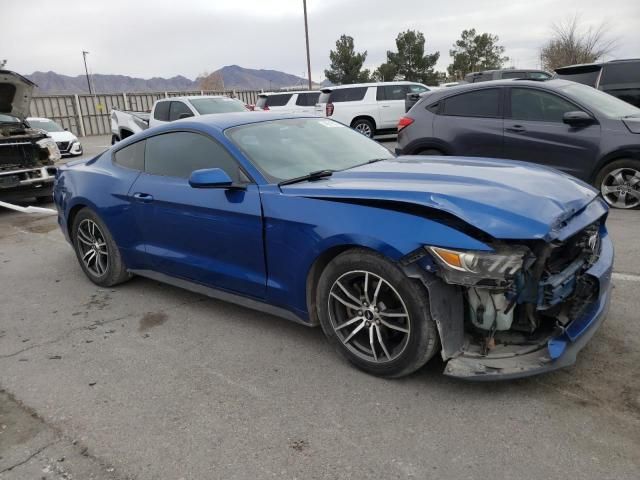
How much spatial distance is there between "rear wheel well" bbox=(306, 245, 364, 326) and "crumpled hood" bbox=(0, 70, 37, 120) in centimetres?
791

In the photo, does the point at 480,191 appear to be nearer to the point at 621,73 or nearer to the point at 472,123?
the point at 472,123

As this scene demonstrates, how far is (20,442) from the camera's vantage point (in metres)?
2.68

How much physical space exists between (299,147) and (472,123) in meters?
4.15

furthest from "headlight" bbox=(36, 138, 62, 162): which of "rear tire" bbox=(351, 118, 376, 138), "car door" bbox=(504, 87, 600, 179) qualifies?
"rear tire" bbox=(351, 118, 376, 138)

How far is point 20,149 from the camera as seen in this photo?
30.8ft

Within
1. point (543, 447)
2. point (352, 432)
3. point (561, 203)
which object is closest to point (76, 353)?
point (352, 432)

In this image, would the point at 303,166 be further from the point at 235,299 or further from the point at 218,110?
the point at 218,110

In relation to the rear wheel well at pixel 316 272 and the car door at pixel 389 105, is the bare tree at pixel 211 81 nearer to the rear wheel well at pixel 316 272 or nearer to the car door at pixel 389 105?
the car door at pixel 389 105

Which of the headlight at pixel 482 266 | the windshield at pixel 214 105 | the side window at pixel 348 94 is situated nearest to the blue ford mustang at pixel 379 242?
the headlight at pixel 482 266

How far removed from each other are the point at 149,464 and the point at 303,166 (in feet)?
6.94

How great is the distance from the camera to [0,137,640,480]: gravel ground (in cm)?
240

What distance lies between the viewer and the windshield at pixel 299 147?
3.67 meters

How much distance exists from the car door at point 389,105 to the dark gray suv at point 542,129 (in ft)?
28.2

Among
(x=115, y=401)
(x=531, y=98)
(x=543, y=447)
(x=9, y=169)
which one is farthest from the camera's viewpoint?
(x=9, y=169)
